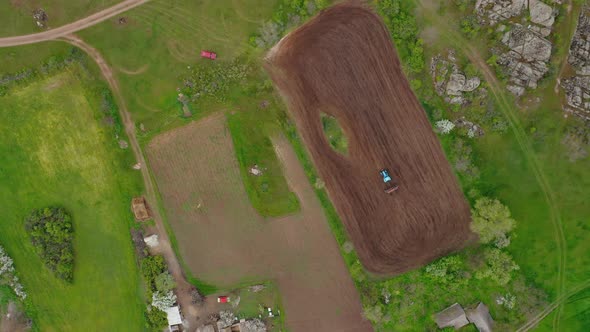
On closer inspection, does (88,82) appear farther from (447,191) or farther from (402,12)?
(447,191)

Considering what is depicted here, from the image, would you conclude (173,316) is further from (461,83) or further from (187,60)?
(461,83)

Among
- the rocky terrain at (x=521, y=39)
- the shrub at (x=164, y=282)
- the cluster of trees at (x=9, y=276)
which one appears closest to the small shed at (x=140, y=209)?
the shrub at (x=164, y=282)

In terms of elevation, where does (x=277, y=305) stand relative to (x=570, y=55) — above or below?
below

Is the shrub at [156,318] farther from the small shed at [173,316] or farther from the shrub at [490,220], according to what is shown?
the shrub at [490,220]

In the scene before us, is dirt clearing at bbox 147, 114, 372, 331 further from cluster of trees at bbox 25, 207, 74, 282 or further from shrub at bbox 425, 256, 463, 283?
cluster of trees at bbox 25, 207, 74, 282

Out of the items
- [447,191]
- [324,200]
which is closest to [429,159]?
[447,191]

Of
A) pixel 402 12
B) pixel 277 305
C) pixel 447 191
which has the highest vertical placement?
pixel 402 12

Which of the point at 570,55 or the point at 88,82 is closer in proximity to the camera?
the point at 570,55
